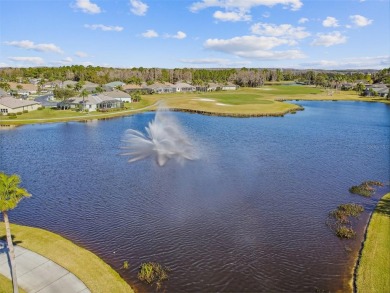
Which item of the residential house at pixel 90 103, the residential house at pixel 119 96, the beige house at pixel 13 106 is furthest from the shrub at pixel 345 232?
the residential house at pixel 119 96

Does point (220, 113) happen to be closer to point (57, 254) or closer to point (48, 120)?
point (48, 120)

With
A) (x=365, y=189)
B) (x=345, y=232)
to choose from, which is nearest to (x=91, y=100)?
(x=365, y=189)

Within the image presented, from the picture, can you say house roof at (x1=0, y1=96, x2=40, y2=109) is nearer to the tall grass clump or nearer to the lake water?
the lake water

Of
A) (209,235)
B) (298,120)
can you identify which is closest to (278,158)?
(209,235)

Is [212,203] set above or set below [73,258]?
above

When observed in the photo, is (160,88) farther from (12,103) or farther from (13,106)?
(13,106)

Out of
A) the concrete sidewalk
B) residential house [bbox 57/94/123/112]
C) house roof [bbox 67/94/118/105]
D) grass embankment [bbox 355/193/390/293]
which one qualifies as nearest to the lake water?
grass embankment [bbox 355/193/390/293]
